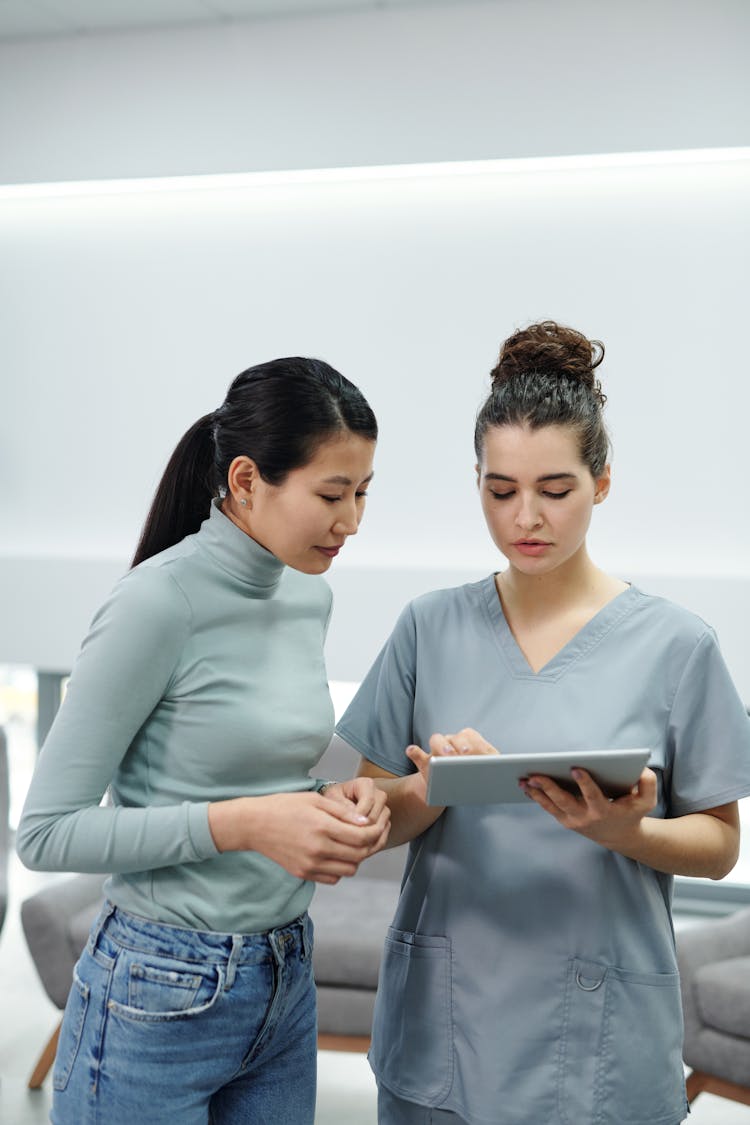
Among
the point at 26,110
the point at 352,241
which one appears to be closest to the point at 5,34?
the point at 26,110

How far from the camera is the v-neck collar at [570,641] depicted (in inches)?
58.3

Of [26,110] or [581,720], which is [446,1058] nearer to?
[581,720]

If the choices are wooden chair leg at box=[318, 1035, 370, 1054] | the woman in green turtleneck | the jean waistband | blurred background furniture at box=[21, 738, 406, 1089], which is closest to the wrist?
the woman in green turtleneck

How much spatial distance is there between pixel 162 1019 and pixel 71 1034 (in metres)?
0.12

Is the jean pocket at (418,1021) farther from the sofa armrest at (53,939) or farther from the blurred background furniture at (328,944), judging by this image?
the sofa armrest at (53,939)

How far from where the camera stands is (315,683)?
1.47 meters

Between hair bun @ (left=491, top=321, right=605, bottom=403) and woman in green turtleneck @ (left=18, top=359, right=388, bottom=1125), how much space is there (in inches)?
8.5

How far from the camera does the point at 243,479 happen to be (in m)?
1.41

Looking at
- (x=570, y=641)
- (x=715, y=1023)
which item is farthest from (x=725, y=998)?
(x=570, y=641)

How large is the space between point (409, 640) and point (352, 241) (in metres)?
3.05

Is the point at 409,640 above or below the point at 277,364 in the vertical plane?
below

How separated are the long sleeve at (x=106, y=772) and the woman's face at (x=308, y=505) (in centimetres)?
19

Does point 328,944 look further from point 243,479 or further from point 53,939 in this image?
point 243,479

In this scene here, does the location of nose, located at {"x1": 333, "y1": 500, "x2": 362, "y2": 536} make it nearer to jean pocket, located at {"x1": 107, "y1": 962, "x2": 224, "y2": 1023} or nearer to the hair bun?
the hair bun
